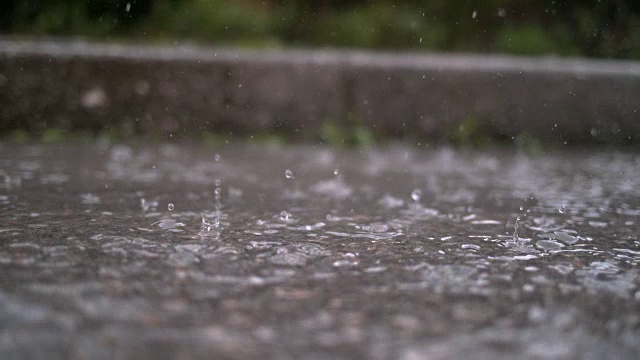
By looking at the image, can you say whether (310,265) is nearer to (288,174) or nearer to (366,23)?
(288,174)

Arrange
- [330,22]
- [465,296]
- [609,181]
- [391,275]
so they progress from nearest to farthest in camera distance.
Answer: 1. [465,296]
2. [391,275]
3. [609,181]
4. [330,22]

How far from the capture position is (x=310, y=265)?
1262mm

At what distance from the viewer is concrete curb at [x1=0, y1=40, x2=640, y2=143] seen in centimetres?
303

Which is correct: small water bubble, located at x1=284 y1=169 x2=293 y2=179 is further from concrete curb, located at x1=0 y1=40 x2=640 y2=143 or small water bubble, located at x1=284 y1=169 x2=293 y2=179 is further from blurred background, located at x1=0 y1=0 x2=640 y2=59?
blurred background, located at x1=0 y1=0 x2=640 y2=59

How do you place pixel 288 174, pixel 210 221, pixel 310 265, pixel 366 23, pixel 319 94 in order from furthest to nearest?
pixel 366 23 < pixel 319 94 < pixel 288 174 < pixel 210 221 < pixel 310 265

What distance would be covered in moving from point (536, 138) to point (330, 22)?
2.38 meters

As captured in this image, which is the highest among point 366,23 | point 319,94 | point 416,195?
point 366,23

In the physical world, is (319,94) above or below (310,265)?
above

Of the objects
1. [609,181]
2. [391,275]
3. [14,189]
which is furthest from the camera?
[609,181]

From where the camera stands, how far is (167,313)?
3.25 feet

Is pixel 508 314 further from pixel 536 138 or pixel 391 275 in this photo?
pixel 536 138

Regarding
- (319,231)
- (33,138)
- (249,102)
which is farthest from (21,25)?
(319,231)

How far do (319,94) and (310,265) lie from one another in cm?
197

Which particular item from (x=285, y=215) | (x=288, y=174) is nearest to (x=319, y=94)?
(x=288, y=174)
